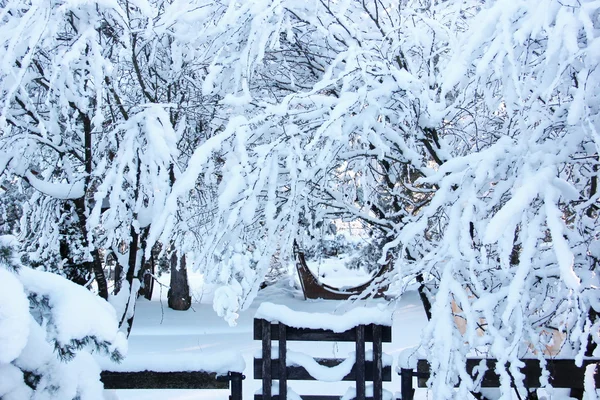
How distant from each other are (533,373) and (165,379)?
214 centimetres

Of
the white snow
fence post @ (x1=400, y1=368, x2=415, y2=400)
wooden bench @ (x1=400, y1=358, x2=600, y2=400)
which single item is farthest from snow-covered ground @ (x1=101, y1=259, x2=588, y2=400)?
the white snow

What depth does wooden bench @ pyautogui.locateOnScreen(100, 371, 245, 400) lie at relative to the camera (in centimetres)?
321

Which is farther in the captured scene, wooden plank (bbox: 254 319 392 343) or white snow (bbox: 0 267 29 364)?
wooden plank (bbox: 254 319 392 343)

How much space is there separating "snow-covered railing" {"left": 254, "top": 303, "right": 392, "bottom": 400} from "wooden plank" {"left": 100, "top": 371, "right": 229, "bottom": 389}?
32 centimetres

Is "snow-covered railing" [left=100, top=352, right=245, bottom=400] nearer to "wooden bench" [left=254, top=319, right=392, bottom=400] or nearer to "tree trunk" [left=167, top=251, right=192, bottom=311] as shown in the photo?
"wooden bench" [left=254, top=319, right=392, bottom=400]

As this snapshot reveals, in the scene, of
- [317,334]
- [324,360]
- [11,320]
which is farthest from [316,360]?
[11,320]

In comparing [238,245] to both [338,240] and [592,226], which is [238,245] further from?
[338,240]

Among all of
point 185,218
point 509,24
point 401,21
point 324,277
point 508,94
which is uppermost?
point 401,21

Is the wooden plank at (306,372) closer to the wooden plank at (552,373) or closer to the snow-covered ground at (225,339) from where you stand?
the snow-covered ground at (225,339)

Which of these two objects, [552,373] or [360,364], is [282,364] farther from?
[552,373]

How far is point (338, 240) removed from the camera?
16.3 meters

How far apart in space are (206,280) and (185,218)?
834mm

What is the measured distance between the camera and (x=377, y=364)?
3.25m

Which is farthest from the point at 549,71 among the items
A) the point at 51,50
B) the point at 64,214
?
the point at 64,214
